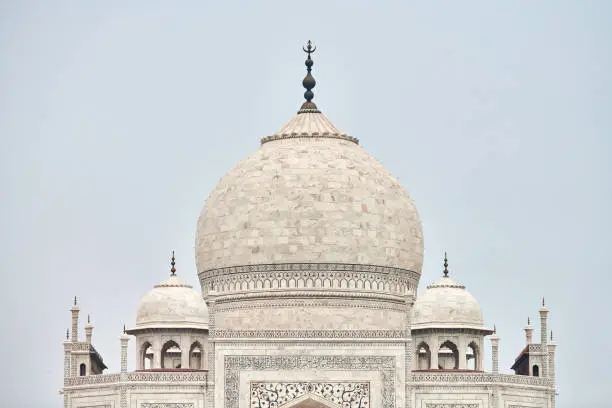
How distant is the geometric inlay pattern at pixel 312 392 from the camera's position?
4878 cm

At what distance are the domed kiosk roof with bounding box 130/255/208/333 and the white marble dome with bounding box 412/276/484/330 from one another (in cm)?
488

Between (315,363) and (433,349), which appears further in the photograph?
(433,349)

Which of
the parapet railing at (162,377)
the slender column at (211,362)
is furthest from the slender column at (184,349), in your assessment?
the parapet railing at (162,377)

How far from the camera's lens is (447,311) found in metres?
54.3

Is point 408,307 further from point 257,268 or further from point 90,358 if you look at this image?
point 90,358

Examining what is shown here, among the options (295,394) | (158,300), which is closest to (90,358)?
(158,300)

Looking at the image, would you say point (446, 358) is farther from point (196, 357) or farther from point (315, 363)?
point (315, 363)

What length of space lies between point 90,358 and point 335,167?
6890 millimetres

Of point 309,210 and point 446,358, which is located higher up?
point 309,210

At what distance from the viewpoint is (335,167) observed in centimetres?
5150

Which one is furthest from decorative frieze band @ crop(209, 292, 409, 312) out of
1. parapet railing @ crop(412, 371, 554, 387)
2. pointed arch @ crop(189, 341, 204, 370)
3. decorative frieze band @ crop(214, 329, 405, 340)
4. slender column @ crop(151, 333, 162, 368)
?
pointed arch @ crop(189, 341, 204, 370)

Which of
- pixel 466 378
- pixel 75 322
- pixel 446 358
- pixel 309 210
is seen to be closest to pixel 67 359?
pixel 75 322

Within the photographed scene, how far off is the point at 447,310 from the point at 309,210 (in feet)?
17.1

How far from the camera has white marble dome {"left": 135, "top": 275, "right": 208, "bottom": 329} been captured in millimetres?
54375
